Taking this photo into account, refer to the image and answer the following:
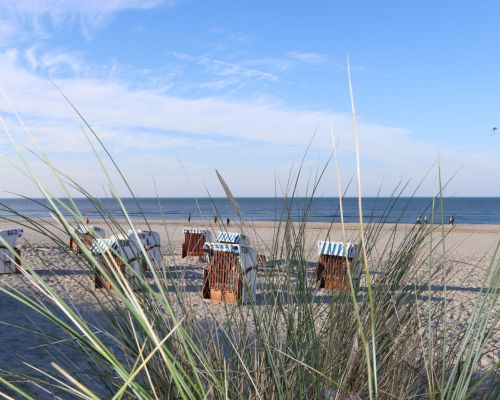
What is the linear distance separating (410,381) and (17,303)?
5.66 meters

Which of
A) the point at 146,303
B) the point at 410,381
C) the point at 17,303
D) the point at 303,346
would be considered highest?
the point at 146,303

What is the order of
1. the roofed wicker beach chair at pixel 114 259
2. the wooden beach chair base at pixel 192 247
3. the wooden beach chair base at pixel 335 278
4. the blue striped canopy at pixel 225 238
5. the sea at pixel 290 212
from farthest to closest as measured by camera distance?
the wooden beach chair base at pixel 192 247
the blue striped canopy at pixel 225 238
the wooden beach chair base at pixel 335 278
the sea at pixel 290 212
the roofed wicker beach chair at pixel 114 259

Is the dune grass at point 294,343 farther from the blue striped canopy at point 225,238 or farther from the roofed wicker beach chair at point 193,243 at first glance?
the roofed wicker beach chair at point 193,243

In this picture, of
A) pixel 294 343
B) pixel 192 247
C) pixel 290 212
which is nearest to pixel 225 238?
pixel 290 212

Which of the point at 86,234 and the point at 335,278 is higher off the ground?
the point at 86,234

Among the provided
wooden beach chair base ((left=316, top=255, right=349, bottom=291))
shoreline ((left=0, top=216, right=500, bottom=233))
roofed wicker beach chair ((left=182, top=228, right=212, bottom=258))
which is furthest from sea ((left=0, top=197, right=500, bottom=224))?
roofed wicker beach chair ((left=182, top=228, right=212, bottom=258))

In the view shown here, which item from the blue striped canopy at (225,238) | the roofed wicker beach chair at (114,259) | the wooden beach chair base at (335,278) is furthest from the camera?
the blue striped canopy at (225,238)

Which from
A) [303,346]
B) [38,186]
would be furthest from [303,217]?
[38,186]

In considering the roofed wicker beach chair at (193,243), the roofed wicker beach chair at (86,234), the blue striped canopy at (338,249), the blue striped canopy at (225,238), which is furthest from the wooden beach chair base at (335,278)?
the roofed wicker beach chair at (193,243)

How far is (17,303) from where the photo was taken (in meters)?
6.14

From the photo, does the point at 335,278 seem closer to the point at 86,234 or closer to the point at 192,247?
the point at 86,234

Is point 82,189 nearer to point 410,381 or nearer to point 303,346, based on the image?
point 303,346

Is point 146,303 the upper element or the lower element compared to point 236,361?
upper

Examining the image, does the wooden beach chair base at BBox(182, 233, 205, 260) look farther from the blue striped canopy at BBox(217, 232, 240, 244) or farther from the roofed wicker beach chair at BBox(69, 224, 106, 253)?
the roofed wicker beach chair at BBox(69, 224, 106, 253)
